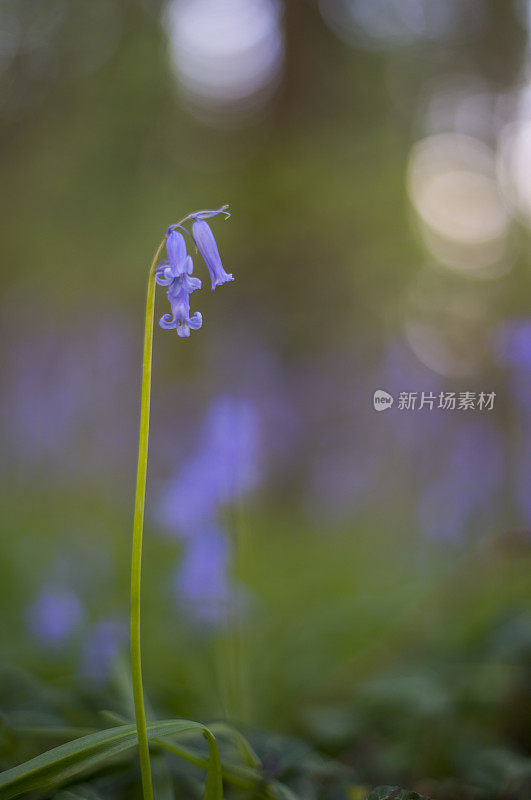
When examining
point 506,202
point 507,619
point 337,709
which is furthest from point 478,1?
point 337,709

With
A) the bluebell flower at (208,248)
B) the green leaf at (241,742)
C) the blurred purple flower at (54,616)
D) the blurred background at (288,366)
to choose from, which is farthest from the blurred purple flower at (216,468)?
the bluebell flower at (208,248)

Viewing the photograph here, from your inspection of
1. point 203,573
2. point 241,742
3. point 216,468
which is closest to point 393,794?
point 241,742

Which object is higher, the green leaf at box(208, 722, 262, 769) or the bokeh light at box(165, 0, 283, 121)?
the bokeh light at box(165, 0, 283, 121)

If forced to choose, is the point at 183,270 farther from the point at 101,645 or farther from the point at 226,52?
the point at 226,52

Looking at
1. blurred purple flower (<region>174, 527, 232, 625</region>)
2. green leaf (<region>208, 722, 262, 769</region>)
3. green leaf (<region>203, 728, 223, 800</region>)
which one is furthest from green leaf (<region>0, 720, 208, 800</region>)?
blurred purple flower (<region>174, 527, 232, 625</region>)

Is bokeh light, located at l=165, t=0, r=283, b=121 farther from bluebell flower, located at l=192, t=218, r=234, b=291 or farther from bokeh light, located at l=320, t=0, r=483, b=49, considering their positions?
bluebell flower, located at l=192, t=218, r=234, b=291

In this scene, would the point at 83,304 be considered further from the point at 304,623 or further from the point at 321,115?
the point at 304,623
